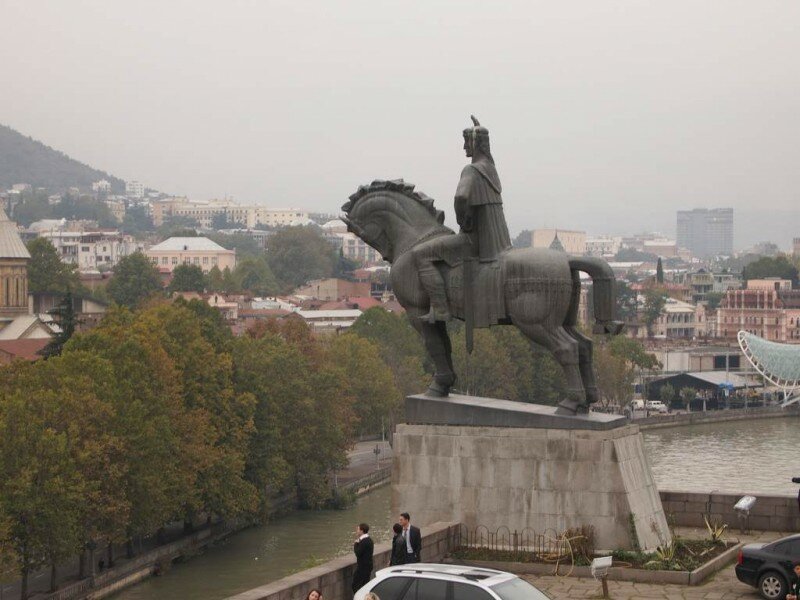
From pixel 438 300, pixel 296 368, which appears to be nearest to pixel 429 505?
pixel 438 300

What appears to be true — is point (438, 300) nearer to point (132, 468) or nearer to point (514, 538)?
point (514, 538)

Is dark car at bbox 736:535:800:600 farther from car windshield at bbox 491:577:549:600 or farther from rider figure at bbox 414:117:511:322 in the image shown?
rider figure at bbox 414:117:511:322

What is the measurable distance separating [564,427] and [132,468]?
26958 mm

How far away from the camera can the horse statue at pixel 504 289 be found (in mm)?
21141

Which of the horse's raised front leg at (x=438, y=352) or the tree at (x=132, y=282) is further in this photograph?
the tree at (x=132, y=282)

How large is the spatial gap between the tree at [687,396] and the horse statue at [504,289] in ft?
339

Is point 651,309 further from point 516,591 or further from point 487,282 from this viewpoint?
point 516,591

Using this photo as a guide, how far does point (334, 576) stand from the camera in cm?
1802

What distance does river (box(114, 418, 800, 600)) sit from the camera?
45406mm

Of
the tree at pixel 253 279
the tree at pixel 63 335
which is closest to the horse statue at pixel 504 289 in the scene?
the tree at pixel 63 335

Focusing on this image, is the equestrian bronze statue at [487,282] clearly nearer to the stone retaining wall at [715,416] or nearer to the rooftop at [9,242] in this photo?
the stone retaining wall at [715,416]

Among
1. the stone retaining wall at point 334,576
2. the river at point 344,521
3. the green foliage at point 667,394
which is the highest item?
the stone retaining wall at point 334,576

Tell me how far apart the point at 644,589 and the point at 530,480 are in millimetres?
2318

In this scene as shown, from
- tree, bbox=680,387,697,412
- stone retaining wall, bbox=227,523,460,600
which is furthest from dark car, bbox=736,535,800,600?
tree, bbox=680,387,697,412
